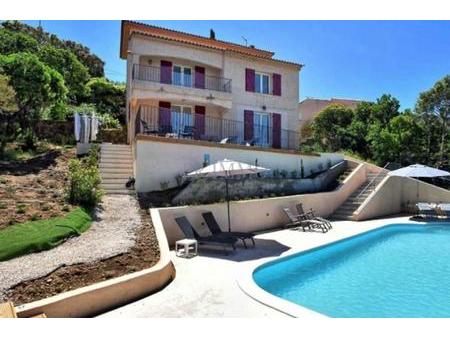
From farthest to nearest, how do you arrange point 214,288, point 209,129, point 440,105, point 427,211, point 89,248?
point 440,105 < point 209,129 < point 427,211 < point 89,248 < point 214,288

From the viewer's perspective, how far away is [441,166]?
32219mm

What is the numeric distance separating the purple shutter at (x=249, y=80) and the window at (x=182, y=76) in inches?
155

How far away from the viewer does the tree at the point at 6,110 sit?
1570cm

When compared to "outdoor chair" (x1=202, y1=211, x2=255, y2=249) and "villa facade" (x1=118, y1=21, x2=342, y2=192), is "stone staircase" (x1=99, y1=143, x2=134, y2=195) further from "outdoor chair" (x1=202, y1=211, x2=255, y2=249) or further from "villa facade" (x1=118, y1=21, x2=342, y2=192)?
"outdoor chair" (x1=202, y1=211, x2=255, y2=249)

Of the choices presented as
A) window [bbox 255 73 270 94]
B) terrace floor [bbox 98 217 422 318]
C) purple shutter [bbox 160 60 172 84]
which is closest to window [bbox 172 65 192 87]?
purple shutter [bbox 160 60 172 84]

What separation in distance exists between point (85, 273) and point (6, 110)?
1449cm

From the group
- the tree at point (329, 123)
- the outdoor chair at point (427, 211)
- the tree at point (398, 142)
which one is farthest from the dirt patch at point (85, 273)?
the tree at point (329, 123)

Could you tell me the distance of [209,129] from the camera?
75.1ft

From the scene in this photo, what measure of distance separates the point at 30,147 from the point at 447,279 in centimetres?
1957

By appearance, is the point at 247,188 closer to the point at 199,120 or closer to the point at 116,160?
the point at 116,160

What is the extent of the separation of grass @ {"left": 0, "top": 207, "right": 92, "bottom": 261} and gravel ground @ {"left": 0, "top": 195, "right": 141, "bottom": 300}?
0.58 feet

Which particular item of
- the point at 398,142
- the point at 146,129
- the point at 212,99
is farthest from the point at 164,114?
the point at 398,142

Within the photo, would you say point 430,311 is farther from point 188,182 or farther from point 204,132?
point 204,132
